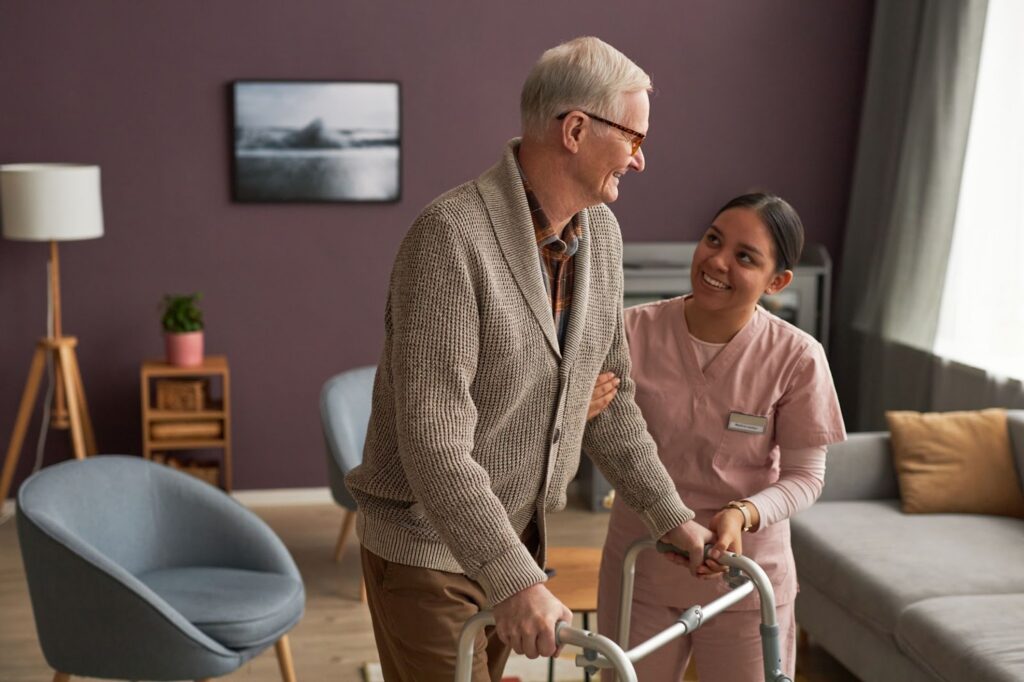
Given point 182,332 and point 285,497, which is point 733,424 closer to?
point 182,332

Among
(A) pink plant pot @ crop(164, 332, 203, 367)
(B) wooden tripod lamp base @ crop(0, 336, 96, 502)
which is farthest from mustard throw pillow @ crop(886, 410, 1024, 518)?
(B) wooden tripod lamp base @ crop(0, 336, 96, 502)

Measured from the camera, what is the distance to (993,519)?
381 cm

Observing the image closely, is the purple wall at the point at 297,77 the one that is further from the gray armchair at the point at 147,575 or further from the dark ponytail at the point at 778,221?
the dark ponytail at the point at 778,221

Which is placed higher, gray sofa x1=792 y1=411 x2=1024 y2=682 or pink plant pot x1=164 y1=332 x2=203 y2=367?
pink plant pot x1=164 y1=332 x2=203 y2=367

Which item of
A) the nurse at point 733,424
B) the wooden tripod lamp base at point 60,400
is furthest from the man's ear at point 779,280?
the wooden tripod lamp base at point 60,400

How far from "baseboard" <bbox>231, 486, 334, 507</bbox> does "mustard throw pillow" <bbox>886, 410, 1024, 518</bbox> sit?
2561mm

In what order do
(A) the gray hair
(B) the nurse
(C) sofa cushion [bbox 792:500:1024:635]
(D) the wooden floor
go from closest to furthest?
(A) the gray hair < (B) the nurse < (C) sofa cushion [bbox 792:500:1024:635] < (D) the wooden floor

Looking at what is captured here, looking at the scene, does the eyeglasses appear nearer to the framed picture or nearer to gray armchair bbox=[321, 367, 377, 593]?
gray armchair bbox=[321, 367, 377, 593]

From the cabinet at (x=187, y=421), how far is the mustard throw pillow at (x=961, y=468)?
2602 mm

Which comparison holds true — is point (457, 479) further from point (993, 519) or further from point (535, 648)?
point (993, 519)

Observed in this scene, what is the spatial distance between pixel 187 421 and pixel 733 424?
11.0 feet

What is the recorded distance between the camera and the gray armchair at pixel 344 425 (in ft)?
13.2

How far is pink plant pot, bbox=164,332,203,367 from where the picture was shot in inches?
193

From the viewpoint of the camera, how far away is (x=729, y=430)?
2119 millimetres
